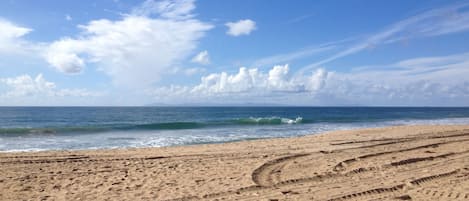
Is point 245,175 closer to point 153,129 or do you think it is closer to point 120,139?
point 120,139

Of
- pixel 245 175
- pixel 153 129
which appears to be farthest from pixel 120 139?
pixel 245 175

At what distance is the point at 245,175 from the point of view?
8938 millimetres

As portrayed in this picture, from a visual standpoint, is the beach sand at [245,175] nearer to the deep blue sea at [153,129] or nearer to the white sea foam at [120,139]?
the white sea foam at [120,139]

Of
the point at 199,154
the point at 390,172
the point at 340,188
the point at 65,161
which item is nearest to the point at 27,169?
the point at 65,161

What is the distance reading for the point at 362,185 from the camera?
7.91 meters

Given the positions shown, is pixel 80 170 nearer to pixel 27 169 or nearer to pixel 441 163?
pixel 27 169

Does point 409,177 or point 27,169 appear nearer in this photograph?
point 409,177

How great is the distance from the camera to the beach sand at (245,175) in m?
7.32

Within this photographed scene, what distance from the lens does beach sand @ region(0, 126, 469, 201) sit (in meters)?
7.32

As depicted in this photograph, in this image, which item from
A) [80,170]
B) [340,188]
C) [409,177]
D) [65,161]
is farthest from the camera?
[65,161]

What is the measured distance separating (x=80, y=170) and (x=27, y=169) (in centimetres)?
147

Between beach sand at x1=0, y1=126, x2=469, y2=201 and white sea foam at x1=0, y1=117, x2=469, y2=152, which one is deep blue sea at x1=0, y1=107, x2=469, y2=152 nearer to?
white sea foam at x1=0, y1=117, x2=469, y2=152

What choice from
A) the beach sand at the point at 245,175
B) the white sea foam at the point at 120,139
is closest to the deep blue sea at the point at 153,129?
the white sea foam at the point at 120,139

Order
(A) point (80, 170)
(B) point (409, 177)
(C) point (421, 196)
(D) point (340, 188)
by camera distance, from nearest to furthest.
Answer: (C) point (421, 196) → (D) point (340, 188) → (B) point (409, 177) → (A) point (80, 170)
